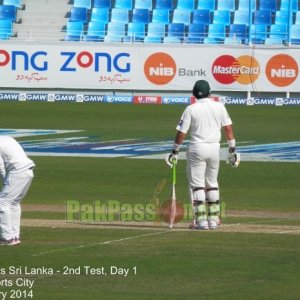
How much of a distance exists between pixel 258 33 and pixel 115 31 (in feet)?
18.2

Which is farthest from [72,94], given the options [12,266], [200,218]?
[12,266]

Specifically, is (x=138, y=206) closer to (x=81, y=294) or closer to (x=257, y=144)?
(x=81, y=294)

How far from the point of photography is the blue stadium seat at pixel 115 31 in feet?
139

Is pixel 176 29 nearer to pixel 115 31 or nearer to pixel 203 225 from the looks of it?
pixel 115 31

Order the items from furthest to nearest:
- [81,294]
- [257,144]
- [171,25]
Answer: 1. [171,25]
2. [257,144]
3. [81,294]

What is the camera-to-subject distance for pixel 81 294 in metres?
10.4

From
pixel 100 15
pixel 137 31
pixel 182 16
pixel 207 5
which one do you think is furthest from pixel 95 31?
pixel 207 5

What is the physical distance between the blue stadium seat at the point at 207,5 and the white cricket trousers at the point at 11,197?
31723 millimetres

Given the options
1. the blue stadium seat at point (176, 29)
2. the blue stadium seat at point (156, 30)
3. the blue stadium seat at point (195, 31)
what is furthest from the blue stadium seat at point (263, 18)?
the blue stadium seat at point (156, 30)

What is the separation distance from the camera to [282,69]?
36688 mm

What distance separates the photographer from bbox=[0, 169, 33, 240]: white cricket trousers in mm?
12758

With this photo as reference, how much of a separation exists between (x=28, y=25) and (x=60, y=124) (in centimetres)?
1370

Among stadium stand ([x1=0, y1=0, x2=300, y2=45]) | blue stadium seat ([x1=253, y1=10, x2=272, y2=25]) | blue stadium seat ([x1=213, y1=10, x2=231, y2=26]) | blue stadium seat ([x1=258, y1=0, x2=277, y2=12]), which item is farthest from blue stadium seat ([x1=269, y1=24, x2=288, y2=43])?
blue stadium seat ([x1=213, y1=10, x2=231, y2=26])

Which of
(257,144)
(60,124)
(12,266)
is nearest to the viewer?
(12,266)
